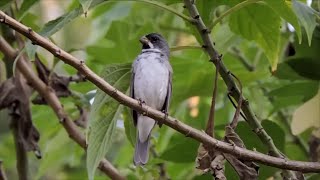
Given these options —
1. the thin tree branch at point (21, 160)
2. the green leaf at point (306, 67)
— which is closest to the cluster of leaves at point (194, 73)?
the green leaf at point (306, 67)

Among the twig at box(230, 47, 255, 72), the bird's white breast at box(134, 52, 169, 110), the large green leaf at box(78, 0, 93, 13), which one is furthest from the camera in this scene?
the twig at box(230, 47, 255, 72)

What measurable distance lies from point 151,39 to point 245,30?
50 centimetres

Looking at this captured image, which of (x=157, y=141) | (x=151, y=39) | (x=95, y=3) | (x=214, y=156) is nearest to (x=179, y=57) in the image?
(x=151, y=39)

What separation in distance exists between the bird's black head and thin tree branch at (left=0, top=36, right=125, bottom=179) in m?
0.40

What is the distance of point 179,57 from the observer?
7.29 feet

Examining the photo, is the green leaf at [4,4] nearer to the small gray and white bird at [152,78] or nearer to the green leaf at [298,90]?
the small gray and white bird at [152,78]

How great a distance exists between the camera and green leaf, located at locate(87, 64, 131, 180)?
4.89ft

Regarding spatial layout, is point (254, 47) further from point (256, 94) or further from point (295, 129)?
point (295, 129)

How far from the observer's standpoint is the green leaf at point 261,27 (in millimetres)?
1681

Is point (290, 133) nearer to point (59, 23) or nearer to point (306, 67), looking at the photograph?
point (306, 67)

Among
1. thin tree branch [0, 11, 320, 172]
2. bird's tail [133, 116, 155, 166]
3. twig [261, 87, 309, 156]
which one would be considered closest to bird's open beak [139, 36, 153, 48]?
bird's tail [133, 116, 155, 166]

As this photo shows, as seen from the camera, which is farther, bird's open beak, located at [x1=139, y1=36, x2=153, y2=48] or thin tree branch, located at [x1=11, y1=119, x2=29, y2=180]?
bird's open beak, located at [x1=139, y1=36, x2=153, y2=48]

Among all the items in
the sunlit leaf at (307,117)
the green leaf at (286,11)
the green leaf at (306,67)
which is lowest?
the sunlit leaf at (307,117)

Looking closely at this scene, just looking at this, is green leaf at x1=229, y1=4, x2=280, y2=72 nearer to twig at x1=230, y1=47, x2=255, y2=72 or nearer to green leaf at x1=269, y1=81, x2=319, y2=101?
green leaf at x1=269, y1=81, x2=319, y2=101
